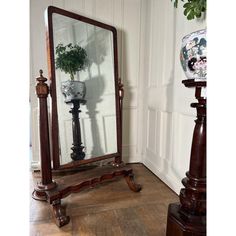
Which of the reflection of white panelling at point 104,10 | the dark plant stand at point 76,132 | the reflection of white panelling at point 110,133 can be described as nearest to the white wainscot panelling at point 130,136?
the reflection of white panelling at point 110,133

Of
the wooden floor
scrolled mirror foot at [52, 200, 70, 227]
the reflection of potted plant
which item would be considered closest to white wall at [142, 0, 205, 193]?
the wooden floor

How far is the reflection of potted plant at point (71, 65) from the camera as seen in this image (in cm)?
181

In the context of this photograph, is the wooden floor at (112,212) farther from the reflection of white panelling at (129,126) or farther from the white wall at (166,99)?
the reflection of white panelling at (129,126)

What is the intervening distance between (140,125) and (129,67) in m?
0.71

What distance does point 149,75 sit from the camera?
2463 mm

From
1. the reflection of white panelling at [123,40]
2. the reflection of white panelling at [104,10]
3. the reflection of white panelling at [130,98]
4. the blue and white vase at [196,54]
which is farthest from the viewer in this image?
the reflection of white panelling at [130,98]

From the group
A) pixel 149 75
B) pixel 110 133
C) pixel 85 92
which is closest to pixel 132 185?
pixel 110 133

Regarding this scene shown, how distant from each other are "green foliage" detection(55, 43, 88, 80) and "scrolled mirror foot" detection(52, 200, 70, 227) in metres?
1.01

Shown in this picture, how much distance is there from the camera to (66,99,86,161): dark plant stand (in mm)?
1888

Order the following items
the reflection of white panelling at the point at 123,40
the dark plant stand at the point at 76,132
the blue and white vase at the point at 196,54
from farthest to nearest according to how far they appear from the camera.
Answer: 1. the reflection of white panelling at the point at 123,40
2. the dark plant stand at the point at 76,132
3. the blue and white vase at the point at 196,54

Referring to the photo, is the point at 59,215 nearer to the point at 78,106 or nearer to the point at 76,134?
the point at 76,134
